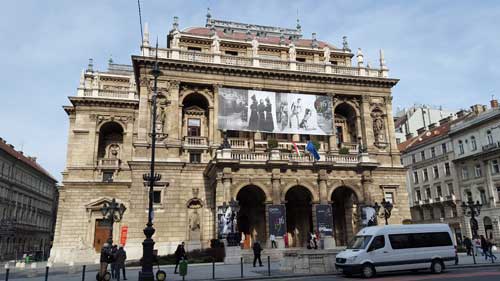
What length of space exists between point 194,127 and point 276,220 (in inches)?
466

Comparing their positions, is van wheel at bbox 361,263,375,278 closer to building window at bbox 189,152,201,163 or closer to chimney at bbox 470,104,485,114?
building window at bbox 189,152,201,163

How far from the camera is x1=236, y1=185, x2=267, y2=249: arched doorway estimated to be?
32.2 metres

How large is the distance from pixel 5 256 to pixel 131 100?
31.0 meters

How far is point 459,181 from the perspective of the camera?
47.9 m

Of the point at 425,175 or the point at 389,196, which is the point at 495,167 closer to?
the point at 425,175

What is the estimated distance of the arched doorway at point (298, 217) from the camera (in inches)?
1298

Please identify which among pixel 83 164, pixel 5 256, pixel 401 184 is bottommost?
pixel 5 256

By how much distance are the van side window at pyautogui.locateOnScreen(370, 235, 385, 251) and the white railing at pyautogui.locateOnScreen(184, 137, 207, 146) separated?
63.5ft

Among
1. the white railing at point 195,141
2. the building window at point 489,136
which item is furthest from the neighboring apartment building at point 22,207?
the building window at point 489,136

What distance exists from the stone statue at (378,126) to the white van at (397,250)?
1977 centimetres

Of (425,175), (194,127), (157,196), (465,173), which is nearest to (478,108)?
(465,173)

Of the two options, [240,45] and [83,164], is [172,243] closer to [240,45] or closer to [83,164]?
[83,164]

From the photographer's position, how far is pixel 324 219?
2959cm

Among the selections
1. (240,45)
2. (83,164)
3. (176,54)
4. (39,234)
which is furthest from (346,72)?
(39,234)
